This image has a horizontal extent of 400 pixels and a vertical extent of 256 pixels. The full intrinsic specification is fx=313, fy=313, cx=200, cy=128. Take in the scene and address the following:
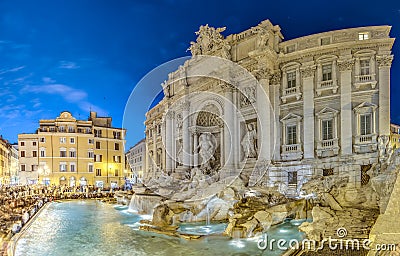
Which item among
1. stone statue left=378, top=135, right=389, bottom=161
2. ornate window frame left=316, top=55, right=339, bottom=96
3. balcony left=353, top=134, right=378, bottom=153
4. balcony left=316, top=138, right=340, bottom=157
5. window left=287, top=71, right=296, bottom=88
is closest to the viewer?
stone statue left=378, top=135, right=389, bottom=161

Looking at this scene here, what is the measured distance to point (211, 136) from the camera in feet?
84.0

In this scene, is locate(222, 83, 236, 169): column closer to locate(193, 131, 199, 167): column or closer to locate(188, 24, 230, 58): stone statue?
locate(188, 24, 230, 58): stone statue

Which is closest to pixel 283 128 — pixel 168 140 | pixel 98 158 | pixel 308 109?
pixel 308 109

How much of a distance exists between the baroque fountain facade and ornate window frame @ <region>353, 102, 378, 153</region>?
2.2 inches

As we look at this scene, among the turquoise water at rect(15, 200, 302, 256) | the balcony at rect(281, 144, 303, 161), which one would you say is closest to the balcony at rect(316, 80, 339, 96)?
the balcony at rect(281, 144, 303, 161)

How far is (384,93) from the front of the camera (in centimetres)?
1772

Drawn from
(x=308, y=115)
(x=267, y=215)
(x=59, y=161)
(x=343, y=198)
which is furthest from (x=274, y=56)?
(x=59, y=161)

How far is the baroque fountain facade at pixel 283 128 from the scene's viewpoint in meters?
15.0

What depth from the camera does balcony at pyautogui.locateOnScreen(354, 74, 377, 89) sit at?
59.4 ft

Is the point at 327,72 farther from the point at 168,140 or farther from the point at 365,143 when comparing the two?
the point at 168,140

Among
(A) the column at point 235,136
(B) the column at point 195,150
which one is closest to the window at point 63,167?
(B) the column at point 195,150

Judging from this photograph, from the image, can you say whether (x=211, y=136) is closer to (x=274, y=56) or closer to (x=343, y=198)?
(x=274, y=56)

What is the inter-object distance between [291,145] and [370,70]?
6.41 metres

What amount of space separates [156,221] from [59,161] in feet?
119
